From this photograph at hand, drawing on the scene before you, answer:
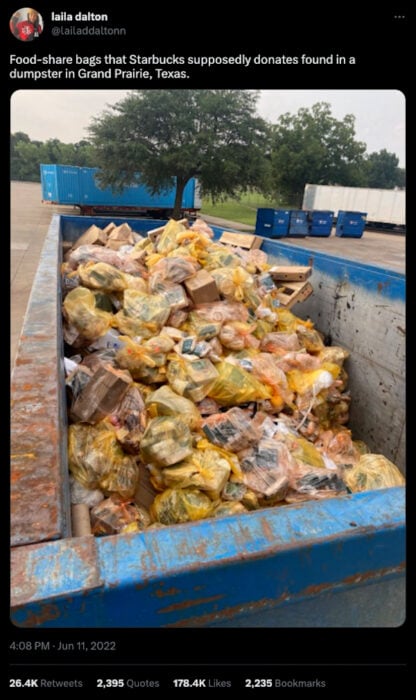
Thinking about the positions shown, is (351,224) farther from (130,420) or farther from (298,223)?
(130,420)

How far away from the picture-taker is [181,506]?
1.95 m

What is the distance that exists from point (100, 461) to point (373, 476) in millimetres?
1658

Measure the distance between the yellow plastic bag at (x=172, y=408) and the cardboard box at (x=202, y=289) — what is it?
119 cm

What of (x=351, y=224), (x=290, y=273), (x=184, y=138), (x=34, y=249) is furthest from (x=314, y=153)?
(x=290, y=273)

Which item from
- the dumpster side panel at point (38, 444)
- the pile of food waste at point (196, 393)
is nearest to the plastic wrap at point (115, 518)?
the pile of food waste at point (196, 393)

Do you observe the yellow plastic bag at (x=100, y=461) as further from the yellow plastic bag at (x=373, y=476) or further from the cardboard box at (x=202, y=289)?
the cardboard box at (x=202, y=289)

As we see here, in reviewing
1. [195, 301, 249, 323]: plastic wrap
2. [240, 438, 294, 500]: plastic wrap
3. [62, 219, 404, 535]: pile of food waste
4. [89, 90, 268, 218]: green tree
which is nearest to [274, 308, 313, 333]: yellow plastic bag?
[62, 219, 404, 535]: pile of food waste

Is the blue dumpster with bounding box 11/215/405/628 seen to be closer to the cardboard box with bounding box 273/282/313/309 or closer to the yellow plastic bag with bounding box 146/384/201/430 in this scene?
the yellow plastic bag with bounding box 146/384/201/430

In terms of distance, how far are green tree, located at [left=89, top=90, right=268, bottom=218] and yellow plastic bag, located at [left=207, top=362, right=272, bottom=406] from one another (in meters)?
15.2

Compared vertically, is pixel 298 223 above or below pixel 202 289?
above

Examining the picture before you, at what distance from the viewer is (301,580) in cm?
83

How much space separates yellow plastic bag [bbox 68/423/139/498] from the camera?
195 cm

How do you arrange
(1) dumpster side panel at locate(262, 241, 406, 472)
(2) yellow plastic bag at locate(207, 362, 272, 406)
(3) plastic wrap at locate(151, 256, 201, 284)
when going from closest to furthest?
(2) yellow plastic bag at locate(207, 362, 272, 406) < (1) dumpster side panel at locate(262, 241, 406, 472) < (3) plastic wrap at locate(151, 256, 201, 284)
